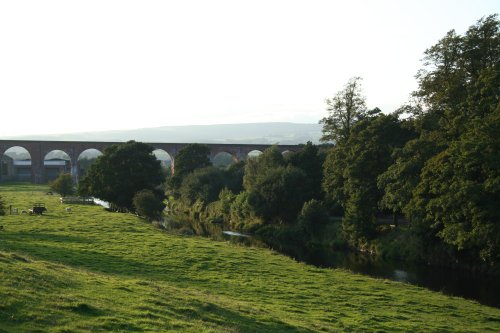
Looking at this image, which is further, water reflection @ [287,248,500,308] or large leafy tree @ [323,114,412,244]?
large leafy tree @ [323,114,412,244]

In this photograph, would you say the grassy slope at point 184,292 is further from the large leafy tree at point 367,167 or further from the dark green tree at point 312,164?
the dark green tree at point 312,164

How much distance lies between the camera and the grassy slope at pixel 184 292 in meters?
13.6

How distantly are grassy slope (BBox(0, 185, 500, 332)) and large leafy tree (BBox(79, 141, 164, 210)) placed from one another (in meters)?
23.0

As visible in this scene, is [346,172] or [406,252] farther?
[346,172]

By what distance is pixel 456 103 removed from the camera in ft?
121

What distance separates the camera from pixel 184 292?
19.2 m

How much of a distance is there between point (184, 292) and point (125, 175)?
4393cm

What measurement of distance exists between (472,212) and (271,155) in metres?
35.6

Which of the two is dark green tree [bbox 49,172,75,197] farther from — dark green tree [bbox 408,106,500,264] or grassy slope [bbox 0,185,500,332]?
dark green tree [bbox 408,106,500,264]

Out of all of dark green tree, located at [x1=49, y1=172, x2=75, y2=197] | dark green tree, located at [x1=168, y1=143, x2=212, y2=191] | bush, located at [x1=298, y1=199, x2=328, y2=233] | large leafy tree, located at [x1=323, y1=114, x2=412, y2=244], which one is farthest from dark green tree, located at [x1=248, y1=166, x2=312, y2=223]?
dark green tree, located at [x1=49, y1=172, x2=75, y2=197]

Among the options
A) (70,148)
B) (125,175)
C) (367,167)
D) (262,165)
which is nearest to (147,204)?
(125,175)

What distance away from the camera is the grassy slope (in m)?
13.6

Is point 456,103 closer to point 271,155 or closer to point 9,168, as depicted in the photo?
point 271,155

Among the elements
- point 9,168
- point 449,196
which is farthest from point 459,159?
point 9,168
